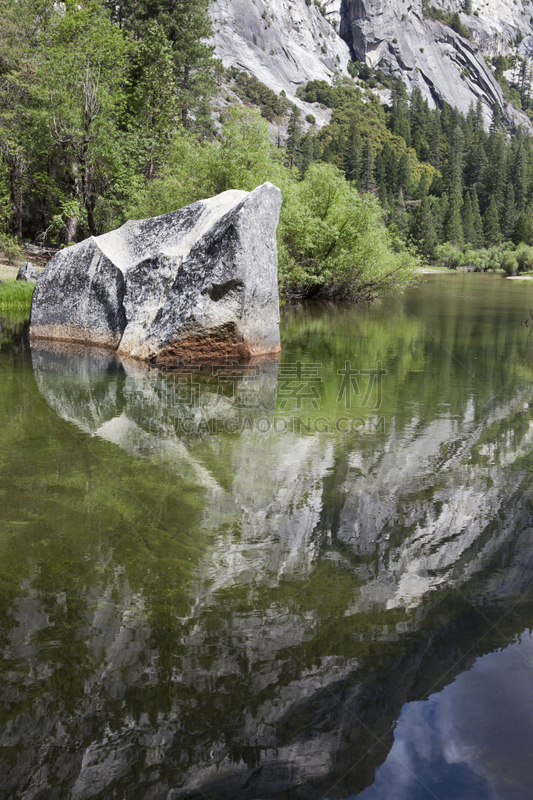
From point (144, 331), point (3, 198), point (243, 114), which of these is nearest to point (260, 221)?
point (144, 331)

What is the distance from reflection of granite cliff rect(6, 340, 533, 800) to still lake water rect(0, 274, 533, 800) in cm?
1

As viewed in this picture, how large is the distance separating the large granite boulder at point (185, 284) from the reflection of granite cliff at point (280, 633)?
18.7 ft

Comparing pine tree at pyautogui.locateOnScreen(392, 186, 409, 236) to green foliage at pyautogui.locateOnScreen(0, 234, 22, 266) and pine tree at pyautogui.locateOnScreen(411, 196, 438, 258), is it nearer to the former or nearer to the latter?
pine tree at pyautogui.locateOnScreen(411, 196, 438, 258)

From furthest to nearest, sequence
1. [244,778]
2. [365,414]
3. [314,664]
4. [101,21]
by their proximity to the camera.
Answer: [101,21] < [365,414] < [314,664] < [244,778]

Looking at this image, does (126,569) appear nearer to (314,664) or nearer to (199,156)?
(314,664)

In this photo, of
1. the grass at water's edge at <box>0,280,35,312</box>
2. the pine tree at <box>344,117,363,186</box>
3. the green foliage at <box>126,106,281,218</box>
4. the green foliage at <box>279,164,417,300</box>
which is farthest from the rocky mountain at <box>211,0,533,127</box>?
the grass at water's edge at <box>0,280,35,312</box>

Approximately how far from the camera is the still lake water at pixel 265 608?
231cm

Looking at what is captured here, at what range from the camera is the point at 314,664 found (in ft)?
9.12

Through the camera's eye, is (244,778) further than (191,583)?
No

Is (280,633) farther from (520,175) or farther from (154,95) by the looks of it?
(520,175)

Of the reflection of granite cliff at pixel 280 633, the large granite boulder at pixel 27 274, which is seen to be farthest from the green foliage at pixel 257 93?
the reflection of granite cliff at pixel 280 633

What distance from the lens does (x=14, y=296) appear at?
736 inches

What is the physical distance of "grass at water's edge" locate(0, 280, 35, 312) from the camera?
1847 cm

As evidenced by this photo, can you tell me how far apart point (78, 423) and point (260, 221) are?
6.24m
